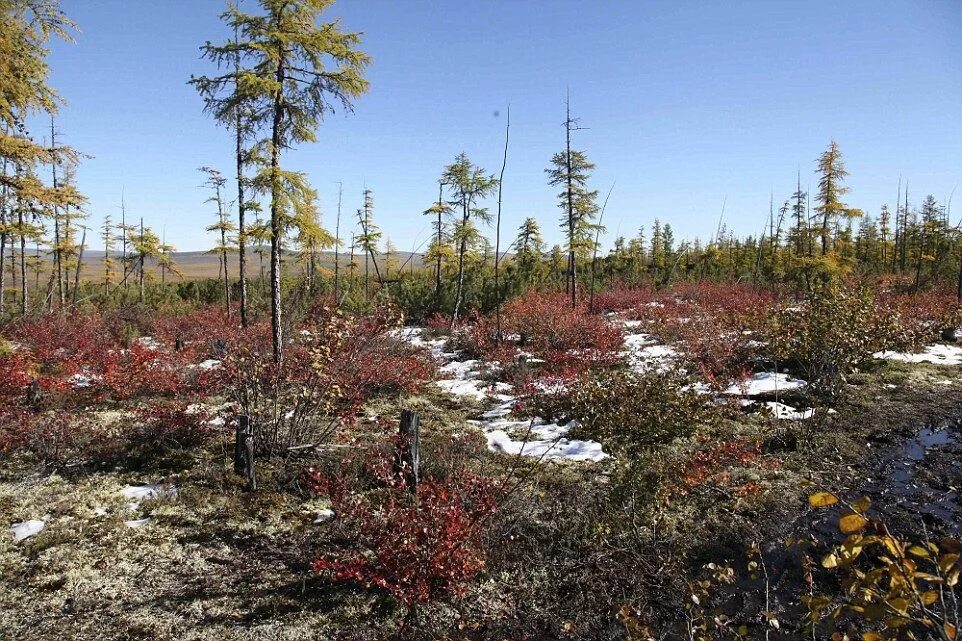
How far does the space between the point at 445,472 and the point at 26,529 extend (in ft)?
16.8

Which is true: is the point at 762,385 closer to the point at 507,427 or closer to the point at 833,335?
the point at 833,335

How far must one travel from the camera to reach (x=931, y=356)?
14.8 m

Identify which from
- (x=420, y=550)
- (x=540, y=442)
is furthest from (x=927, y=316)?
(x=420, y=550)

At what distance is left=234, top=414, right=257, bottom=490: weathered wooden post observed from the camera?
276 inches

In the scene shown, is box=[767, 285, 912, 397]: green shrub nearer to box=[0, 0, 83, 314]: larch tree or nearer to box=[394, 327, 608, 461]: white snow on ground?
box=[394, 327, 608, 461]: white snow on ground

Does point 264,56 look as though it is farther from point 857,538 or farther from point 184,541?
point 857,538

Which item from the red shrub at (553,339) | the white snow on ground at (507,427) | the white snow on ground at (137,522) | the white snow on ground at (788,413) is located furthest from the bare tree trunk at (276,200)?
the white snow on ground at (788,413)

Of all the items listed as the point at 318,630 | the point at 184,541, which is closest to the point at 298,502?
the point at 184,541

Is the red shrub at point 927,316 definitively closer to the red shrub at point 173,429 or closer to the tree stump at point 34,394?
the red shrub at point 173,429

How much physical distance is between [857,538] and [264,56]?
47.1ft

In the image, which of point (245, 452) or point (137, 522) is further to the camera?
point (245, 452)

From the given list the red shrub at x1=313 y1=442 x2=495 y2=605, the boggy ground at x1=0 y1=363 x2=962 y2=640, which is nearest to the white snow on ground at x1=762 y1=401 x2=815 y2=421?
the boggy ground at x1=0 y1=363 x2=962 y2=640

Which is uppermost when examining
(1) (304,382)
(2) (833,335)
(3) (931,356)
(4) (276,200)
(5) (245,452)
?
(4) (276,200)

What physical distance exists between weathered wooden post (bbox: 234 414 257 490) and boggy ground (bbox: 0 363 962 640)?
9.6 inches
